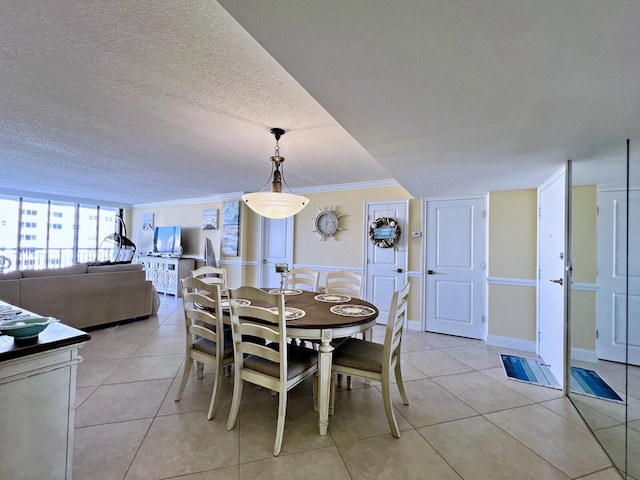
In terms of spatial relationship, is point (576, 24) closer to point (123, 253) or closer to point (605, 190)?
point (605, 190)

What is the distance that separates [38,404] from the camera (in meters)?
1.21

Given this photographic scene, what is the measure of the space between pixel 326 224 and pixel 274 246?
1283mm

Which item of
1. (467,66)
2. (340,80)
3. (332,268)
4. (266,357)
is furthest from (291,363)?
(332,268)

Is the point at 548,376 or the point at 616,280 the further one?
the point at 548,376

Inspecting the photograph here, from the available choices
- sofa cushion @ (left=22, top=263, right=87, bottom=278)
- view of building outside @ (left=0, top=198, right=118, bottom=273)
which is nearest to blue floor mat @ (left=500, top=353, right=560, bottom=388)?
sofa cushion @ (left=22, top=263, right=87, bottom=278)

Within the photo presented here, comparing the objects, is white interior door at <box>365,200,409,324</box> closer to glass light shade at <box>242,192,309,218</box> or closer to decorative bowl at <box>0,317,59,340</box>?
glass light shade at <box>242,192,309,218</box>

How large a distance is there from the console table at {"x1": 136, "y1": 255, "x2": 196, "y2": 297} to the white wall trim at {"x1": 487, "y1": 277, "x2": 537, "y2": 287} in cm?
597

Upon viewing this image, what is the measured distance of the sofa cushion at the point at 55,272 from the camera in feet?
11.4

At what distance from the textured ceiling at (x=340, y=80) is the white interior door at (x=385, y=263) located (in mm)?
1324

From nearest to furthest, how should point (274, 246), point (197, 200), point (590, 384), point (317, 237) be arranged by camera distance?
point (590, 384) → point (317, 237) → point (274, 246) → point (197, 200)

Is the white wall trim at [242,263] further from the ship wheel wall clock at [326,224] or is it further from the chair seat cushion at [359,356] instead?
the chair seat cushion at [359,356]

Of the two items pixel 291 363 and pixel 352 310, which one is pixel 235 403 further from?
pixel 352 310

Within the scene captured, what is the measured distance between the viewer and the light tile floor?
5.34 feet

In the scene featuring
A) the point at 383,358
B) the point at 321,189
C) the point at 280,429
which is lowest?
the point at 280,429
